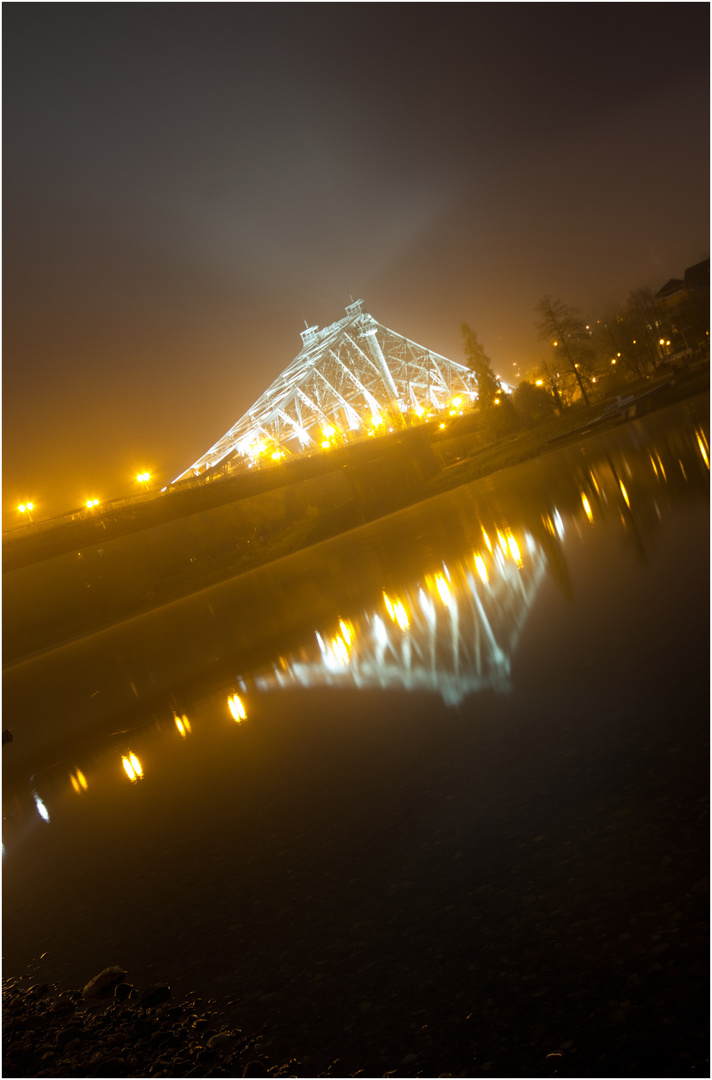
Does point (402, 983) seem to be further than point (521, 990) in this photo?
Yes

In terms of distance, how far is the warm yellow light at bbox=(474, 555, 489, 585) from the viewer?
1155cm

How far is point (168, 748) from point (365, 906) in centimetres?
654

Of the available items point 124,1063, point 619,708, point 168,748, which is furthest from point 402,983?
point 168,748

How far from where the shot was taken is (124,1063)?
11.3 ft

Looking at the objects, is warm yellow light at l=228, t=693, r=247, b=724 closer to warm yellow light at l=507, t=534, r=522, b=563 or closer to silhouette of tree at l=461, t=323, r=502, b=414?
warm yellow light at l=507, t=534, r=522, b=563

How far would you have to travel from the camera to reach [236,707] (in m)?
10.4

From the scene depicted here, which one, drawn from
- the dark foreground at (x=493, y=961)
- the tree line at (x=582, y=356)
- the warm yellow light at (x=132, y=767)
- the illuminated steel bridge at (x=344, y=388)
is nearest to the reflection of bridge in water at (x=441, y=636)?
the warm yellow light at (x=132, y=767)

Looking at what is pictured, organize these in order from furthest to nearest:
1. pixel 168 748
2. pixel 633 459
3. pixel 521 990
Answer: pixel 633 459 < pixel 168 748 < pixel 521 990

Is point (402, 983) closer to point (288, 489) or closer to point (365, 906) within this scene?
point (365, 906)

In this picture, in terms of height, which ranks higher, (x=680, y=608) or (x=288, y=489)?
(x=288, y=489)

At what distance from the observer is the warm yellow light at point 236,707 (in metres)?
9.76

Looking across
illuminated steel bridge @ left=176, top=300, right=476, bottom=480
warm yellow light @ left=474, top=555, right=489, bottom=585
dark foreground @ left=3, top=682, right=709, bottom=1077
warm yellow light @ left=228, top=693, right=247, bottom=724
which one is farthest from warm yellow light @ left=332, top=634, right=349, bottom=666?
illuminated steel bridge @ left=176, top=300, right=476, bottom=480

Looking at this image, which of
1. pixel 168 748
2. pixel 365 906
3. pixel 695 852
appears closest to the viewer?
pixel 695 852

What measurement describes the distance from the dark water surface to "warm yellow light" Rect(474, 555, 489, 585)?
14 centimetres
